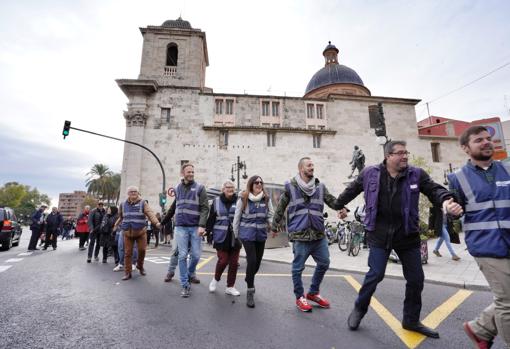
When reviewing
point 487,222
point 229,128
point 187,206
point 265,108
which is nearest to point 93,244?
point 187,206

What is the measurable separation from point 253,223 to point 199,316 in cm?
146

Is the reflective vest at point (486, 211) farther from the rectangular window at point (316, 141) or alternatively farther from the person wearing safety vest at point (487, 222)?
the rectangular window at point (316, 141)

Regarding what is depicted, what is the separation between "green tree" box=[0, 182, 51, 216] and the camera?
227ft

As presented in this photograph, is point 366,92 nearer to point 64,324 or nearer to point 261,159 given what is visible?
point 261,159

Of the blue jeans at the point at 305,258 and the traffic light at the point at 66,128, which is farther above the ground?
the traffic light at the point at 66,128

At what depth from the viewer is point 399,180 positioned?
290 centimetres

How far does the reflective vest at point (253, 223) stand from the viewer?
4.00 meters

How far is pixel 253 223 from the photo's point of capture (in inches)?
159

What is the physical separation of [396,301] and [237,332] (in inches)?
106

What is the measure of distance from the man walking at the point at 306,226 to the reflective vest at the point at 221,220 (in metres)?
1.21

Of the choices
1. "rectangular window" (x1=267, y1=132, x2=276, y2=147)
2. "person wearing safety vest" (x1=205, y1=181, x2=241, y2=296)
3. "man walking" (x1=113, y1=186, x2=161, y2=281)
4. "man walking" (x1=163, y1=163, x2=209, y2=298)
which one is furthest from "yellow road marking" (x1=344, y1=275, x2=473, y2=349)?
"rectangular window" (x1=267, y1=132, x2=276, y2=147)

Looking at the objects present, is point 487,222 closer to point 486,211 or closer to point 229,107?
point 486,211

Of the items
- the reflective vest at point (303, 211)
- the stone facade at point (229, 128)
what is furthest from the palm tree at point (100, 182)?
the reflective vest at point (303, 211)

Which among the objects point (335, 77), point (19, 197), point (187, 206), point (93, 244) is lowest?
point (93, 244)
